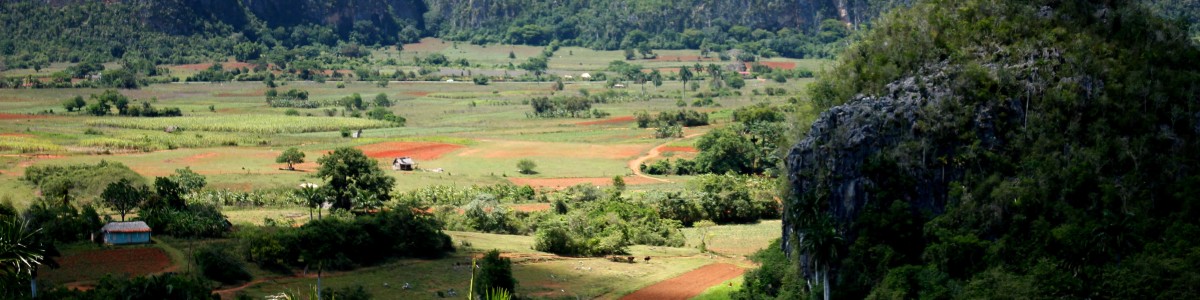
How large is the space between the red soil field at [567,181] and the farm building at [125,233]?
40.1 metres

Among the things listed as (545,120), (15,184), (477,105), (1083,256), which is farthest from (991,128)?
(477,105)

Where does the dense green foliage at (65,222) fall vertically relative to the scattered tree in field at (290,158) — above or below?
above

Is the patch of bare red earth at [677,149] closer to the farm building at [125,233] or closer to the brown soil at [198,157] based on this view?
the brown soil at [198,157]

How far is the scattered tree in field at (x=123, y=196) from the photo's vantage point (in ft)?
256

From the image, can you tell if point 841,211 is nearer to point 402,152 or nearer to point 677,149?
point 677,149

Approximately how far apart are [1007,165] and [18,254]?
41475 millimetres

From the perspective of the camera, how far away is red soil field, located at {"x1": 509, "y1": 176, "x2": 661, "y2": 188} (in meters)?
106

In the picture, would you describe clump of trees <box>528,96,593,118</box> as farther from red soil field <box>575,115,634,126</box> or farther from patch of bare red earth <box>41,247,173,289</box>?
patch of bare red earth <box>41,247,173,289</box>

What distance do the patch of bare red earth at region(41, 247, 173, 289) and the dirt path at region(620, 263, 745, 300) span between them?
2291 centimetres

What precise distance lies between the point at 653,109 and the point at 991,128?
113434 millimetres

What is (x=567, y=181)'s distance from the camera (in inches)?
4262

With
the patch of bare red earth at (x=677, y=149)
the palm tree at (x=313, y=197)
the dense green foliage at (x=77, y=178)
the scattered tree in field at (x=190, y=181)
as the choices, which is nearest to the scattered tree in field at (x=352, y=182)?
the palm tree at (x=313, y=197)

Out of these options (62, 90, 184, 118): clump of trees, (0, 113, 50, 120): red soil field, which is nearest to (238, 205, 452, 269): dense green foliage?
(0, 113, 50, 120): red soil field

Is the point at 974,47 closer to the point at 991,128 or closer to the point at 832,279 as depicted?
the point at 991,128
